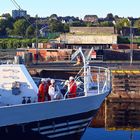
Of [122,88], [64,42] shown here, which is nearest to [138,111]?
[122,88]

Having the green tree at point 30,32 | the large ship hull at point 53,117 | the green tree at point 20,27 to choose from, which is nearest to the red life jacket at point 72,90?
the large ship hull at point 53,117

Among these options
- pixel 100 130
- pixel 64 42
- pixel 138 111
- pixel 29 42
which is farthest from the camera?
pixel 29 42

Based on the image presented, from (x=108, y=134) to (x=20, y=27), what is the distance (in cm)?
7947

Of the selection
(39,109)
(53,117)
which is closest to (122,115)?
(53,117)

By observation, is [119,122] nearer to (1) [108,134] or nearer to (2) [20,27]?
(1) [108,134]

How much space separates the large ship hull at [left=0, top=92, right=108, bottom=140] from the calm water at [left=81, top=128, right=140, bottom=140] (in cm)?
466

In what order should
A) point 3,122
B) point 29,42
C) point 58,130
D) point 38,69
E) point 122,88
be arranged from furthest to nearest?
point 29,42
point 38,69
point 122,88
point 58,130
point 3,122

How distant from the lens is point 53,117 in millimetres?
18234

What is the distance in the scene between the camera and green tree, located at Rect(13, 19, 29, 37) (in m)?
102

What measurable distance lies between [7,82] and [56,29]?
94.7m

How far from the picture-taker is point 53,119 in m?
18.3

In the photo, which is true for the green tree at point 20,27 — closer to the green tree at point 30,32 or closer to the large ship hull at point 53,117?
the green tree at point 30,32

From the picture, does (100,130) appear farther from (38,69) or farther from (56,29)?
(56,29)

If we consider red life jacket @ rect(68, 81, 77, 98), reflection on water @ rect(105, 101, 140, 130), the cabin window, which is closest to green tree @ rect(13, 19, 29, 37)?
reflection on water @ rect(105, 101, 140, 130)
